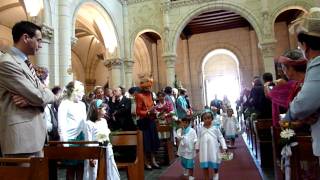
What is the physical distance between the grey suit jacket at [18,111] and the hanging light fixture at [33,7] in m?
7.20

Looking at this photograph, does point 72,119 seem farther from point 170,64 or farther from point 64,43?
point 170,64

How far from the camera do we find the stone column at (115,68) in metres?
13.2

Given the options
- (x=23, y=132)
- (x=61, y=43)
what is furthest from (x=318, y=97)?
(x=61, y=43)

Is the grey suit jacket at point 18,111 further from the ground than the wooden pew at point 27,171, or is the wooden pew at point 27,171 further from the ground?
the grey suit jacket at point 18,111

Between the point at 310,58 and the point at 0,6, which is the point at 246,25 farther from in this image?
the point at 310,58

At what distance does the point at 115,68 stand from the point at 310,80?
39.5ft

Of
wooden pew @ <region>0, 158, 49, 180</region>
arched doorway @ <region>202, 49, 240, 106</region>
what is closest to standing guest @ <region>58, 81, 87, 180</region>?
wooden pew @ <region>0, 158, 49, 180</region>

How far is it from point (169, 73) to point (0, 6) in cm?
788

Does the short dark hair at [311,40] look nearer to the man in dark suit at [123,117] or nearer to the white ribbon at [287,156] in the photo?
the white ribbon at [287,156]

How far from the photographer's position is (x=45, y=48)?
8.60 m

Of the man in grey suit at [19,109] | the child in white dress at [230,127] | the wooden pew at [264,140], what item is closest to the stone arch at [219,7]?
the child in white dress at [230,127]

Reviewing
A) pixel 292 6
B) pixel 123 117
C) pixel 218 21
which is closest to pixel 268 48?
pixel 292 6

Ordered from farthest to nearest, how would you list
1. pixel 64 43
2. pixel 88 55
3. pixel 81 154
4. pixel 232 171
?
pixel 88 55 < pixel 64 43 < pixel 232 171 < pixel 81 154

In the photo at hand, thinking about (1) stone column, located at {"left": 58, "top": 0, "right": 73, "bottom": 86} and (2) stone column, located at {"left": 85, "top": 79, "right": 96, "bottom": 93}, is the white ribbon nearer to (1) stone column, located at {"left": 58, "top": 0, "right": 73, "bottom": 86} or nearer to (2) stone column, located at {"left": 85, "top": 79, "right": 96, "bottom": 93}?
(1) stone column, located at {"left": 58, "top": 0, "right": 73, "bottom": 86}
